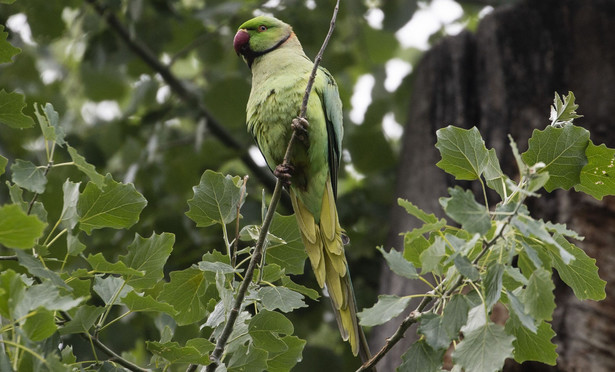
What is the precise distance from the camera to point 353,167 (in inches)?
173

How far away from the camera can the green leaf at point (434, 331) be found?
141 centimetres

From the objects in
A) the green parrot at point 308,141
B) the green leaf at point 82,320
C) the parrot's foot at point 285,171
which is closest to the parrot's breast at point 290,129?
the green parrot at point 308,141

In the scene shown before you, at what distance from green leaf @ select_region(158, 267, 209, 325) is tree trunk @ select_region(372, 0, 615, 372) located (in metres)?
1.55

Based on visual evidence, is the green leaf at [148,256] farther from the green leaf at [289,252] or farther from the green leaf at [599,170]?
the green leaf at [599,170]

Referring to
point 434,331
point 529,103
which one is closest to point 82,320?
point 434,331

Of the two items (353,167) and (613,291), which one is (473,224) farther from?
(353,167)

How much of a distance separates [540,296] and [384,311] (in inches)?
12.9

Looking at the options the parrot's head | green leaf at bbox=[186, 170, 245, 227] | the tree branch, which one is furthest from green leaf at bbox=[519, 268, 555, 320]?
the tree branch

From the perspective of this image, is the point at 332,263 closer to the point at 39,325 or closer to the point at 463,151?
the point at 463,151

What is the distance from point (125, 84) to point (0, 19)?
5.22ft

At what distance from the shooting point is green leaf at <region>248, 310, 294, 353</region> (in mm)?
1633

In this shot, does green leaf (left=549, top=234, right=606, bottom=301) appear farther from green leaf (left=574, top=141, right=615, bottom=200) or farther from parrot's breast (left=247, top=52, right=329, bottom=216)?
parrot's breast (left=247, top=52, right=329, bottom=216)

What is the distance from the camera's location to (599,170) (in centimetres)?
157

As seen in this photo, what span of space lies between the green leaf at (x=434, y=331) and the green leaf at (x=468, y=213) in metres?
0.25
